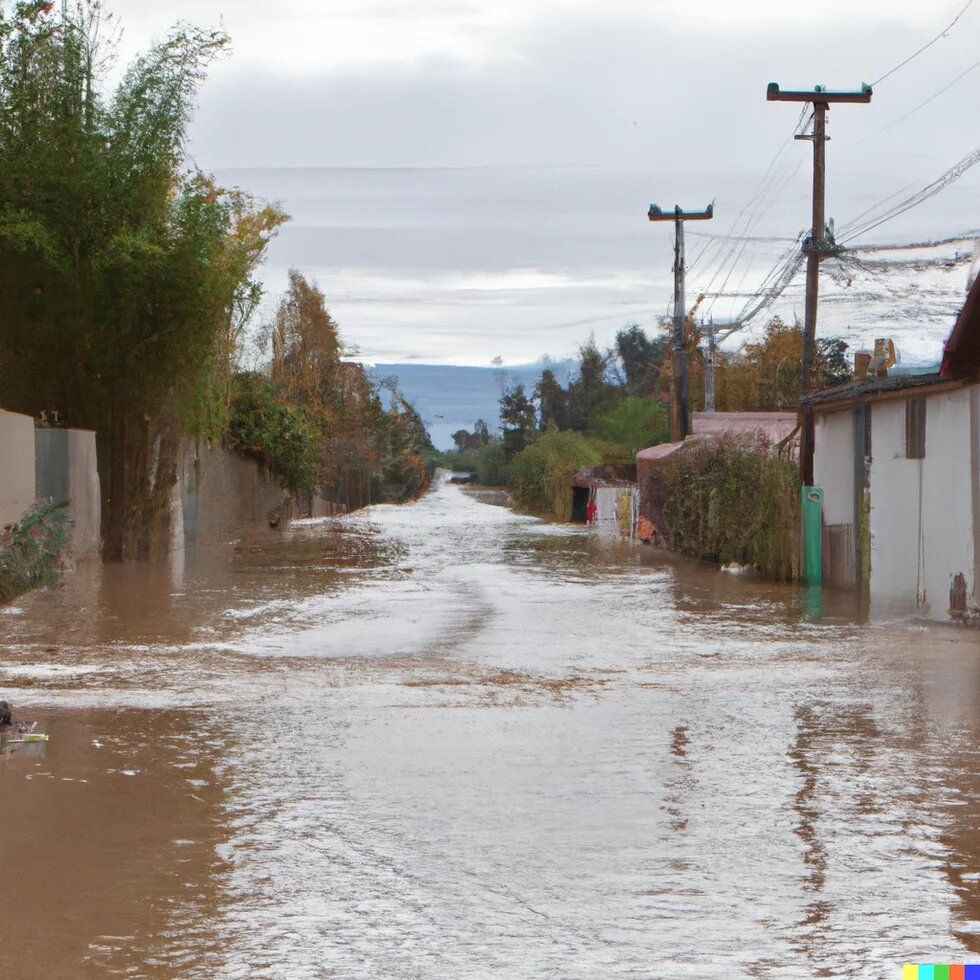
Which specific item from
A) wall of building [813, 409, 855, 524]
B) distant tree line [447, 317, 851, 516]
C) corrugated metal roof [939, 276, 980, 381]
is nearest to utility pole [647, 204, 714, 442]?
distant tree line [447, 317, 851, 516]

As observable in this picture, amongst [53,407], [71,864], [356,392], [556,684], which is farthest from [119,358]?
[356,392]

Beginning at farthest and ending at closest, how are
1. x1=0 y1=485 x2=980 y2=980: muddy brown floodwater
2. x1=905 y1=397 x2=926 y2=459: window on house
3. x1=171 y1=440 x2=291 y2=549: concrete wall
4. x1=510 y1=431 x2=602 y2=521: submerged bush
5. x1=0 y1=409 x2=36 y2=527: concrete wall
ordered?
x1=510 y1=431 x2=602 y2=521: submerged bush, x1=171 y1=440 x2=291 y2=549: concrete wall, x1=0 y1=409 x2=36 y2=527: concrete wall, x1=905 y1=397 x2=926 y2=459: window on house, x1=0 y1=485 x2=980 y2=980: muddy brown floodwater

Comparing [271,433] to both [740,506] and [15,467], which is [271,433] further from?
[15,467]

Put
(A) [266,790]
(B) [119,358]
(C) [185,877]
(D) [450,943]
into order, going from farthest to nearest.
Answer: (B) [119,358]
(A) [266,790]
(C) [185,877]
(D) [450,943]

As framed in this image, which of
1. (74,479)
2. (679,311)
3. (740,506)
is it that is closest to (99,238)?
(74,479)

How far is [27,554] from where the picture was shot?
18.2 m

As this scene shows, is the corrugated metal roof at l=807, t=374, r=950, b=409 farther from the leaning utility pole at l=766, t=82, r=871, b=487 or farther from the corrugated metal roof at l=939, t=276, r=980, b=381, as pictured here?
the leaning utility pole at l=766, t=82, r=871, b=487

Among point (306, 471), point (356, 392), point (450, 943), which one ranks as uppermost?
point (356, 392)

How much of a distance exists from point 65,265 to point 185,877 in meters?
18.6

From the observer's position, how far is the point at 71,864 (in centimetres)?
641

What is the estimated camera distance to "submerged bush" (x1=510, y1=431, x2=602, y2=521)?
5806 centimetres

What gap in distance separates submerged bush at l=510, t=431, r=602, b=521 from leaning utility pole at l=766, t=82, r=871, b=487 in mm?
30359

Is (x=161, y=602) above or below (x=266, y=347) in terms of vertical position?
below

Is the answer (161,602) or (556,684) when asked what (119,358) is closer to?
(161,602)
